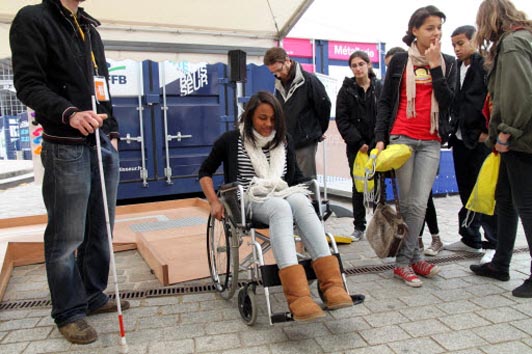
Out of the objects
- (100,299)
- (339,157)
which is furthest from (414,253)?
(339,157)

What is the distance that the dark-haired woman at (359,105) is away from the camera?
3840 mm

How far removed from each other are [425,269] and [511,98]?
1.25 m

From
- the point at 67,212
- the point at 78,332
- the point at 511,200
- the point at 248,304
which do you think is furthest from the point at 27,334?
the point at 511,200

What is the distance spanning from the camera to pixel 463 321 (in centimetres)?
Result: 236

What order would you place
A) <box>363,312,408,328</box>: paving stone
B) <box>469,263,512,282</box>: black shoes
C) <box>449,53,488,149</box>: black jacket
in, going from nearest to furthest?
<box>363,312,408,328</box>: paving stone, <box>469,263,512,282</box>: black shoes, <box>449,53,488,149</box>: black jacket

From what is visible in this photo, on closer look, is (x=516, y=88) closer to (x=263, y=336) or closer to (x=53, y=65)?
(x=263, y=336)

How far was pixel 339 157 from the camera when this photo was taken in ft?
20.8

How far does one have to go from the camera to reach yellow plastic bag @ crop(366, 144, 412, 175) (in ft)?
9.25

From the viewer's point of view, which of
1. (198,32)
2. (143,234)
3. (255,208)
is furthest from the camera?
(198,32)

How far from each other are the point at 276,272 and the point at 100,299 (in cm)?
111

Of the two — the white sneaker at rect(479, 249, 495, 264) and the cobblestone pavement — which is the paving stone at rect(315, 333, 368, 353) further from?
the white sneaker at rect(479, 249, 495, 264)

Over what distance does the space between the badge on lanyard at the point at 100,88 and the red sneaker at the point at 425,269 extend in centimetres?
229

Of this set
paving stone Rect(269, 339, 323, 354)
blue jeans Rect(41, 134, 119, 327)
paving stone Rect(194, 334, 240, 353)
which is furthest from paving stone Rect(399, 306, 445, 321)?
blue jeans Rect(41, 134, 119, 327)

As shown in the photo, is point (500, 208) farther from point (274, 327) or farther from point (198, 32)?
point (198, 32)
